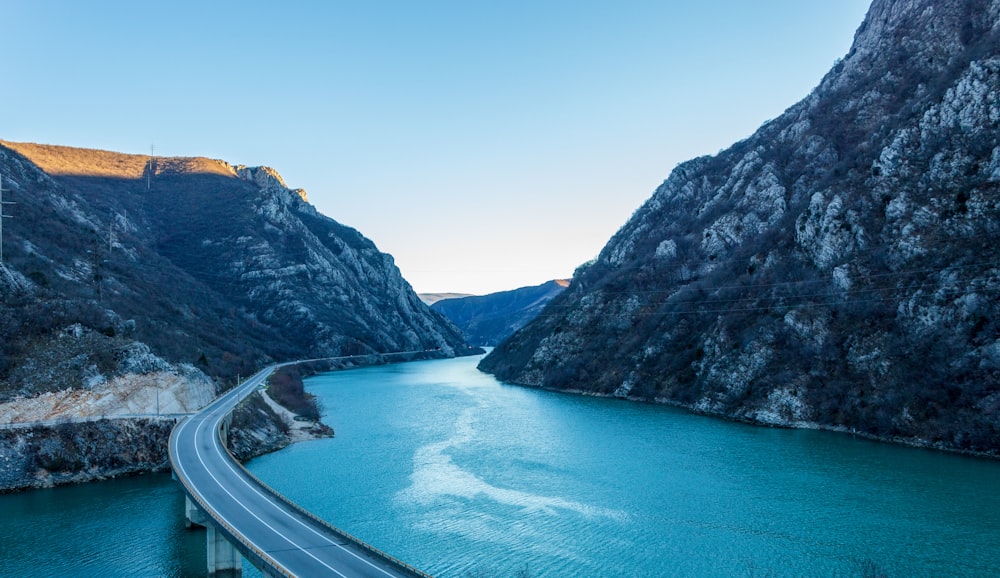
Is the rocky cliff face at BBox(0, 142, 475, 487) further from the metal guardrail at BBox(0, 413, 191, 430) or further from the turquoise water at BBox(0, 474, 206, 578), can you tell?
the turquoise water at BBox(0, 474, 206, 578)

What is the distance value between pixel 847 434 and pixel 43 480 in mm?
81090

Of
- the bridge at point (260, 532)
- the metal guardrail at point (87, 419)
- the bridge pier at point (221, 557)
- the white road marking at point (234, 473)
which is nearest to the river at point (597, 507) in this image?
the bridge pier at point (221, 557)

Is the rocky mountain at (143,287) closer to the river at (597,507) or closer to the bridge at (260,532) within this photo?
the river at (597,507)

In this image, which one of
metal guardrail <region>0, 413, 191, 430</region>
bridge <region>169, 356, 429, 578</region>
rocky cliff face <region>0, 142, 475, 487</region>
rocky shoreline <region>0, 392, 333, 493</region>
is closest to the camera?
bridge <region>169, 356, 429, 578</region>

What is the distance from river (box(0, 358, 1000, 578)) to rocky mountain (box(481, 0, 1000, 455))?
287 inches

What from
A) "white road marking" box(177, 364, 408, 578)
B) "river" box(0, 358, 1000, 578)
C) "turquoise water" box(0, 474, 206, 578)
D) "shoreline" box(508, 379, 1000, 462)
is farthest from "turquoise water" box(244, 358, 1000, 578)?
"turquoise water" box(0, 474, 206, 578)

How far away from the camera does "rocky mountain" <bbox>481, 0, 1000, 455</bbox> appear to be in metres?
61.7

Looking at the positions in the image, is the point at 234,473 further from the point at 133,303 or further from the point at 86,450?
the point at 133,303

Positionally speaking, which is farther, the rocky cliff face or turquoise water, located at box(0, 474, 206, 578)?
the rocky cliff face

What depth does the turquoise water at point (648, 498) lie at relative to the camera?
1377 inches

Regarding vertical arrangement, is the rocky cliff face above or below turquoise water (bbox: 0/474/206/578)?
above

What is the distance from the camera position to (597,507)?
45.3 m

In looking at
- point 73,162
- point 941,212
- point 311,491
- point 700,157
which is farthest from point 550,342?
point 73,162

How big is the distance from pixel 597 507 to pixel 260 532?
82.5 ft
